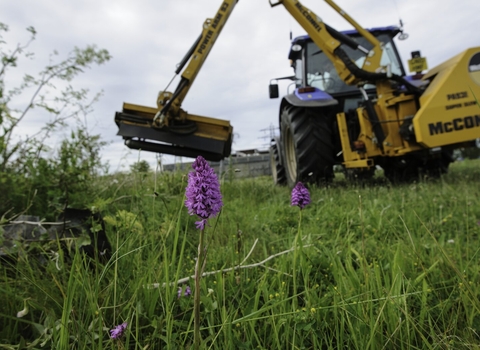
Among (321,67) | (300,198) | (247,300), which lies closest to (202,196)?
(300,198)

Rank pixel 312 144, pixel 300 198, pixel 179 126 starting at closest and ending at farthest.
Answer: pixel 300 198, pixel 312 144, pixel 179 126

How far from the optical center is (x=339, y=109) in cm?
485

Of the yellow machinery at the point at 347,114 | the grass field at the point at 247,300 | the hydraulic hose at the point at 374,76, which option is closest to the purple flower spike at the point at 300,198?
the grass field at the point at 247,300

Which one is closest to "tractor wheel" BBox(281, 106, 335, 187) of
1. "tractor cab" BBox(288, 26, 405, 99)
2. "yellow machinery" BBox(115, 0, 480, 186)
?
"yellow machinery" BBox(115, 0, 480, 186)

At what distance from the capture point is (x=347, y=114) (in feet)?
15.2

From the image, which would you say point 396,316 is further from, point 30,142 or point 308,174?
point 308,174

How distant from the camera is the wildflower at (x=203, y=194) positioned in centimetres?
64

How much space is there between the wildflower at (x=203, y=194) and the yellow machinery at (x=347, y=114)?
3330 millimetres

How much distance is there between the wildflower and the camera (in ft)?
2.11

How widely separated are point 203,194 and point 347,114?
14.3 feet

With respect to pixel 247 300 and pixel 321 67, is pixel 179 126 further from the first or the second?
pixel 247 300

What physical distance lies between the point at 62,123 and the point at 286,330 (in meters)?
2.48

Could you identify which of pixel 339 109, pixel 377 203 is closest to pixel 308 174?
pixel 339 109

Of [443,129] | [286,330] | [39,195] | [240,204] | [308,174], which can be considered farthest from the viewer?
[308,174]
